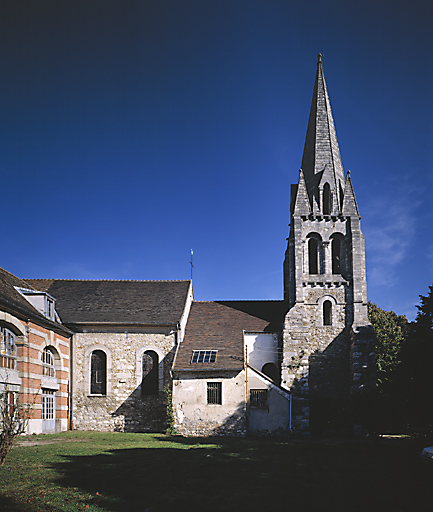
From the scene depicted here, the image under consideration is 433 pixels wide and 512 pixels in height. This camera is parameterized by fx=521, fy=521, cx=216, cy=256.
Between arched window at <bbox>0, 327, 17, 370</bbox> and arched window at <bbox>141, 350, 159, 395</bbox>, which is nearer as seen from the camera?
arched window at <bbox>0, 327, 17, 370</bbox>

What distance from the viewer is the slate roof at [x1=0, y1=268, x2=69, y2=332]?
21.7m

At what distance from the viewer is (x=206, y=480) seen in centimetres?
1207

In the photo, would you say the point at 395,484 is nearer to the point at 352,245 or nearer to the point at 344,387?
the point at 344,387

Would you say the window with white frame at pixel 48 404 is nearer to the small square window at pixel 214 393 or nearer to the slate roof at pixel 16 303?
the slate roof at pixel 16 303

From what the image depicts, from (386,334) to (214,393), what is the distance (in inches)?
750

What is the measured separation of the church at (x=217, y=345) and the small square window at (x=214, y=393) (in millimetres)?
54

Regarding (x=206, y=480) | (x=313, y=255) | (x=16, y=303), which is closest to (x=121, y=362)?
(x=16, y=303)

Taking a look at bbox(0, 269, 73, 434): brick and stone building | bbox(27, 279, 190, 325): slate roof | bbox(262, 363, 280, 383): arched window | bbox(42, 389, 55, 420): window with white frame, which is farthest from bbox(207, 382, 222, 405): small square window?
bbox(42, 389, 55, 420): window with white frame

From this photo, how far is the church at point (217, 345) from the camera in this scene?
2739cm

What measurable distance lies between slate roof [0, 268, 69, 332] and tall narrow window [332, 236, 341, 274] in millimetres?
17305

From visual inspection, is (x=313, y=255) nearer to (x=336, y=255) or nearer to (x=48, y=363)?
(x=336, y=255)

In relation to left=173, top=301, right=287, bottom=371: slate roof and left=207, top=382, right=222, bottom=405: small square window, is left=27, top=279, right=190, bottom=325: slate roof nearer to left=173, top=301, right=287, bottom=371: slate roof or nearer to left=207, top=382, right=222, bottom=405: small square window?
left=173, top=301, right=287, bottom=371: slate roof

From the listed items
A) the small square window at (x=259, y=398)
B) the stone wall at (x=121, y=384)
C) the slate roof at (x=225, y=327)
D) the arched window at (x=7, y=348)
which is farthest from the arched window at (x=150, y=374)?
the arched window at (x=7, y=348)

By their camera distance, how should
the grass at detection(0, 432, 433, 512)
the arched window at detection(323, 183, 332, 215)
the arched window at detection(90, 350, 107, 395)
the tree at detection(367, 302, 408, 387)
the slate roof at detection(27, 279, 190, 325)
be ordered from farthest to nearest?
the tree at detection(367, 302, 408, 387)
the arched window at detection(323, 183, 332, 215)
the slate roof at detection(27, 279, 190, 325)
the arched window at detection(90, 350, 107, 395)
the grass at detection(0, 432, 433, 512)
